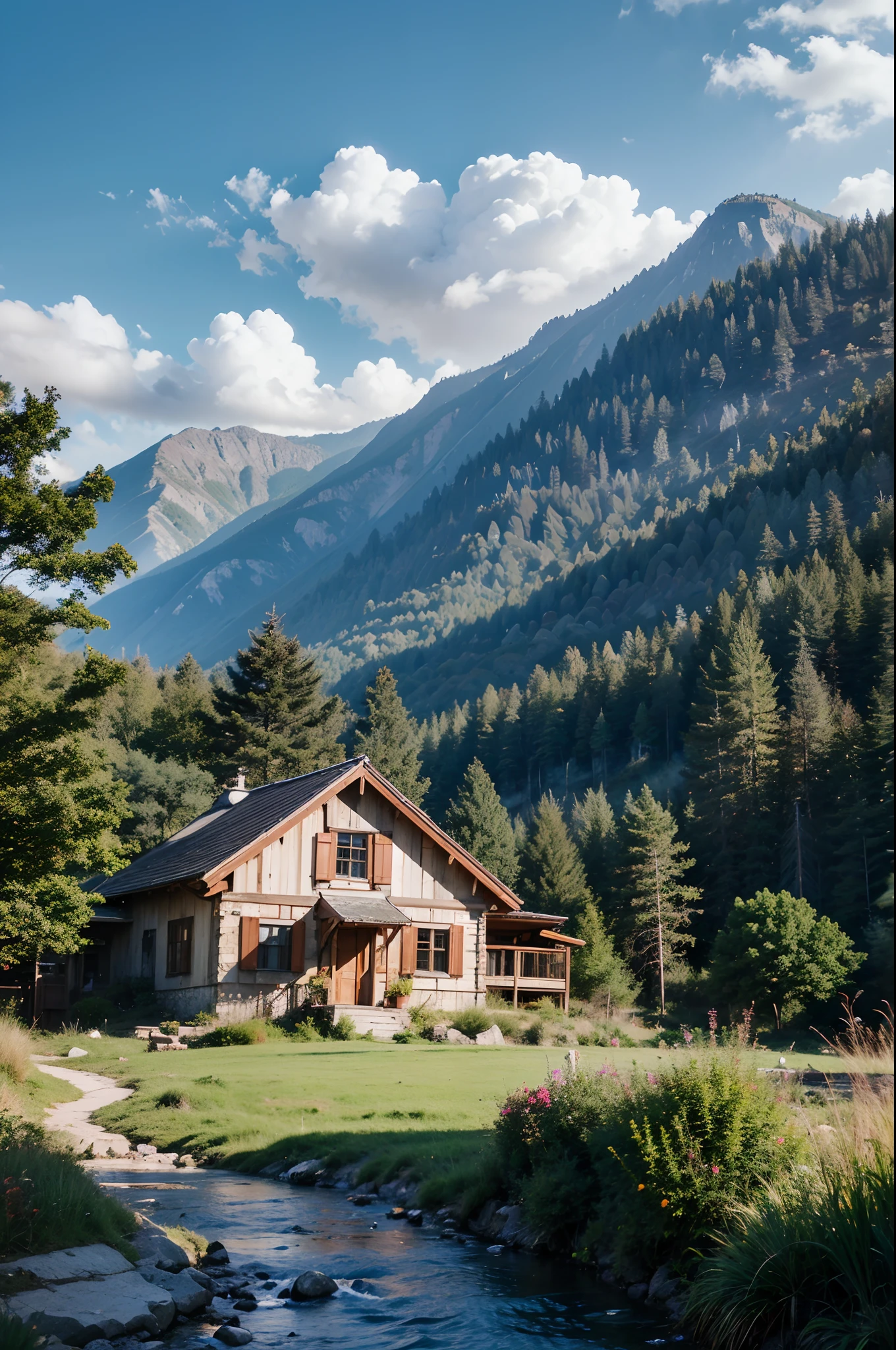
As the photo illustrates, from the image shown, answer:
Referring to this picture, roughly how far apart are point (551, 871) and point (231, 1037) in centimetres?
3866

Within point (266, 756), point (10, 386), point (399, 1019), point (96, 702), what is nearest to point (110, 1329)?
point (96, 702)

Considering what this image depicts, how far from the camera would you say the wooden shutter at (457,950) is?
3653 cm

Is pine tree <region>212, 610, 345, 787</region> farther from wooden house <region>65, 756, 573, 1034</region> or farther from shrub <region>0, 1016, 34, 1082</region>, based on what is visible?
shrub <region>0, 1016, 34, 1082</region>

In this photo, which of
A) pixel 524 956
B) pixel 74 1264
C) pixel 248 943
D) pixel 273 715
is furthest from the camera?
pixel 273 715

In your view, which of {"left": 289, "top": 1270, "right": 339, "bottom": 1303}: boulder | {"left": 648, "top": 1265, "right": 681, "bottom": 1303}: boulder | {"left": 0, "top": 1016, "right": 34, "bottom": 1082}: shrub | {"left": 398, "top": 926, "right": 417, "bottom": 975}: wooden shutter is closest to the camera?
{"left": 648, "top": 1265, "right": 681, "bottom": 1303}: boulder

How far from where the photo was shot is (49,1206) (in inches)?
368

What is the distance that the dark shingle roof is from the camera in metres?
33.5

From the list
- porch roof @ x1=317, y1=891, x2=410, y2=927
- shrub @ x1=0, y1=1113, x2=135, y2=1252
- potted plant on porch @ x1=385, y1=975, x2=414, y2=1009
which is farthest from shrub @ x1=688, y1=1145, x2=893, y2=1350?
potted plant on porch @ x1=385, y1=975, x2=414, y2=1009

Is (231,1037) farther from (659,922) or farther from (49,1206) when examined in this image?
(659,922)

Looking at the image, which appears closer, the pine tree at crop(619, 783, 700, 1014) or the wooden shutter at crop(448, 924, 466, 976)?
the wooden shutter at crop(448, 924, 466, 976)

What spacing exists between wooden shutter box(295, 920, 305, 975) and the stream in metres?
18.8

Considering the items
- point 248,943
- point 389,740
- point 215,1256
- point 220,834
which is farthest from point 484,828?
point 215,1256

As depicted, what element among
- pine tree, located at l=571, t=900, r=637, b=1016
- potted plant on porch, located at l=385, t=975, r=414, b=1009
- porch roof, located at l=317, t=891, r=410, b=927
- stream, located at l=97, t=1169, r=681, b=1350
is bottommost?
pine tree, located at l=571, t=900, r=637, b=1016

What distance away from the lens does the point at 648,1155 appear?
9.87 metres
